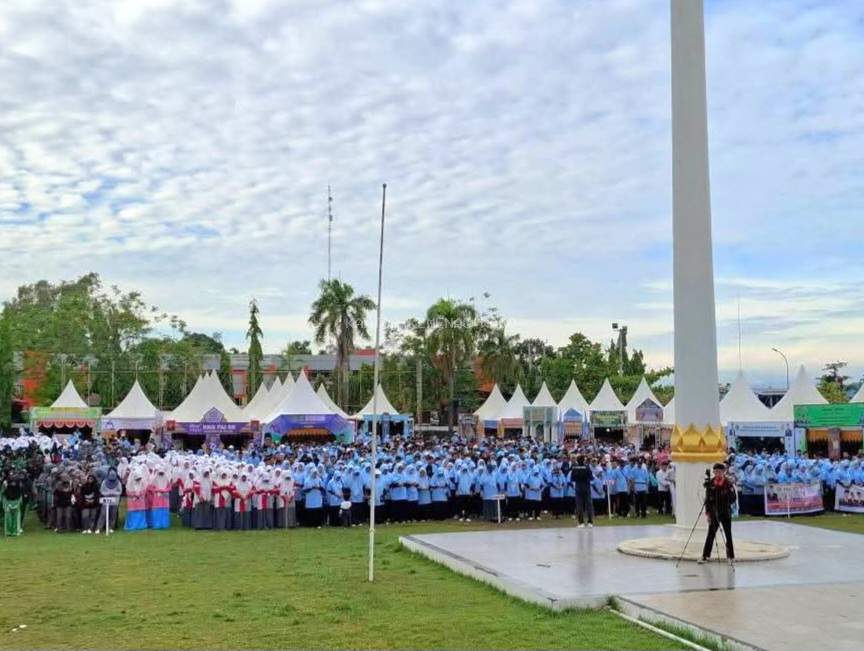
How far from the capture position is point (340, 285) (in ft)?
170

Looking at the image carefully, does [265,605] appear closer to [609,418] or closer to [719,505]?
[719,505]

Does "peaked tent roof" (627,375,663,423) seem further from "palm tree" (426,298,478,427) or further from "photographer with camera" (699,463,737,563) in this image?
"photographer with camera" (699,463,737,563)

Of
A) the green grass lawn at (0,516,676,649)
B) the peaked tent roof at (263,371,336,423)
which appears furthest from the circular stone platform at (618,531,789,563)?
the peaked tent roof at (263,371,336,423)

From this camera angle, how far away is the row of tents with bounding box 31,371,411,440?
3481 cm

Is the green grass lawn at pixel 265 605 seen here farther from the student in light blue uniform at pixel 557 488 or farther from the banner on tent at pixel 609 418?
the banner on tent at pixel 609 418

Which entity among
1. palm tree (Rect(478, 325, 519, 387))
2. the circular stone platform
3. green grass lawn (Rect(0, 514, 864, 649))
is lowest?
green grass lawn (Rect(0, 514, 864, 649))

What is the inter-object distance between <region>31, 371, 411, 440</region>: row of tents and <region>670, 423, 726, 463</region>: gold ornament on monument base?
68.4 ft

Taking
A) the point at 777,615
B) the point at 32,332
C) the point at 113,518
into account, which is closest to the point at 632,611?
the point at 777,615

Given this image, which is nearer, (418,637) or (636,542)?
(418,637)

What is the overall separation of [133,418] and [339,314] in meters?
15.5

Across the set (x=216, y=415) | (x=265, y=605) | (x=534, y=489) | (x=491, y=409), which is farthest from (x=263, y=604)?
(x=491, y=409)

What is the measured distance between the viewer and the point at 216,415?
38.1m

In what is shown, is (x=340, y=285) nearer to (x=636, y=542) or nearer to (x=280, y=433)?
(x=280, y=433)

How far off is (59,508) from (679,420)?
12963mm
